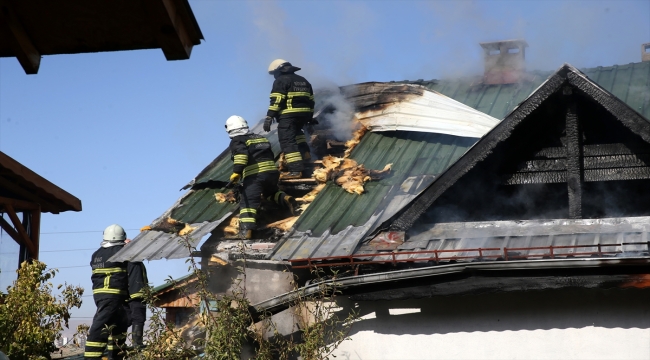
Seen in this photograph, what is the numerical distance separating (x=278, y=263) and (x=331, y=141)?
3488mm

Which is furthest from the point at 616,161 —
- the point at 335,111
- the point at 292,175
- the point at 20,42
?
the point at 335,111

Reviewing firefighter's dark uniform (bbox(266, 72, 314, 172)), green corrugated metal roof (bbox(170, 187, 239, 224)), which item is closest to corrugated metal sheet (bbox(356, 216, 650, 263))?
green corrugated metal roof (bbox(170, 187, 239, 224))

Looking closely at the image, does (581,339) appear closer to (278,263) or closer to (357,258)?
(357,258)

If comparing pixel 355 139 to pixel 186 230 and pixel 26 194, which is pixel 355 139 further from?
pixel 26 194

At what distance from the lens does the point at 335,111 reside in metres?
12.1

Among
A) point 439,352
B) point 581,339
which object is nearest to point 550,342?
point 581,339

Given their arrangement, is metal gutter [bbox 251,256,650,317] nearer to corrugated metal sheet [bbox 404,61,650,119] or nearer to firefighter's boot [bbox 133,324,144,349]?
firefighter's boot [bbox 133,324,144,349]

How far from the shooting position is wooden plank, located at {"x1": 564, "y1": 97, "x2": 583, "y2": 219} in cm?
737

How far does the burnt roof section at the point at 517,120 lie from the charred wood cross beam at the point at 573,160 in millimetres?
140

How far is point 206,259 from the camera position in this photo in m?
9.62

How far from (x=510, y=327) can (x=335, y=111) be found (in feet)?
19.1

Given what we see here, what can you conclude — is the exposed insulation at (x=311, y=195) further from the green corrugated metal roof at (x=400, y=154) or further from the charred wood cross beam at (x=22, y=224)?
the charred wood cross beam at (x=22, y=224)

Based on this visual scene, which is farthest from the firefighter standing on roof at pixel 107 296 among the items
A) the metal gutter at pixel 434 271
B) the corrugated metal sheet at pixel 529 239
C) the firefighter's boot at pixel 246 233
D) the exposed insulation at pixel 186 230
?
the corrugated metal sheet at pixel 529 239

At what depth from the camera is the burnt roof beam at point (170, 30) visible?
4035 millimetres
